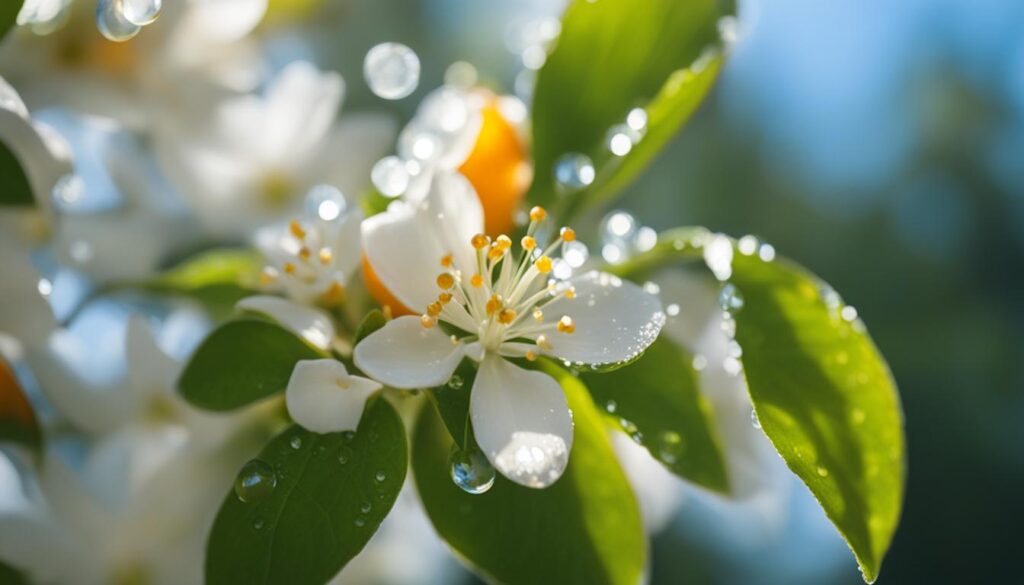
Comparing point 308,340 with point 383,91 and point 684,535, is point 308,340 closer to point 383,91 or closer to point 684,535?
point 383,91

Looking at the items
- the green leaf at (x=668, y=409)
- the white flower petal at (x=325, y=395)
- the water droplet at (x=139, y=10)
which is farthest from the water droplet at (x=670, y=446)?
the water droplet at (x=139, y=10)

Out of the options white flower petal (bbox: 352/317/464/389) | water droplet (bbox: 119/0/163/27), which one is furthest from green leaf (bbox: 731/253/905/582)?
water droplet (bbox: 119/0/163/27)

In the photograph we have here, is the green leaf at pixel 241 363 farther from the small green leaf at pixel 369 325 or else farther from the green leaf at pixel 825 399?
the green leaf at pixel 825 399

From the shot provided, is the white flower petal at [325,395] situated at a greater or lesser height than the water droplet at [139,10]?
lesser

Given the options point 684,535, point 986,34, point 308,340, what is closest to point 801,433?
point 308,340

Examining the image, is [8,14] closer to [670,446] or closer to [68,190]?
[68,190]

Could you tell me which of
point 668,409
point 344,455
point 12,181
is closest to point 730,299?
point 668,409
